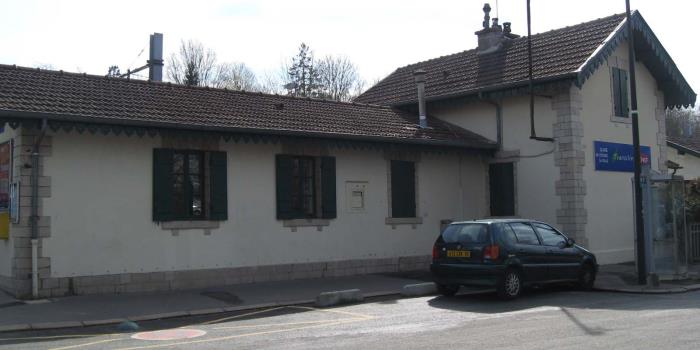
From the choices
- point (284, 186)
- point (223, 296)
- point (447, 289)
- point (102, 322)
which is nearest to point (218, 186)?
point (284, 186)

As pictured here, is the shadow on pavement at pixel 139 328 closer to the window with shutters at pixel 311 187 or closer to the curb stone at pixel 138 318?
the curb stone at pixel 138 318

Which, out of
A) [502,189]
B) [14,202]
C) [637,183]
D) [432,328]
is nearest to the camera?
[432,328]

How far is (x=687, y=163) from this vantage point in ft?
108

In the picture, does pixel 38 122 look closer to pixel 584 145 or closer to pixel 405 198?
pixel 405 198

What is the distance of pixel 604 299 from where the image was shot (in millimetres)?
13219

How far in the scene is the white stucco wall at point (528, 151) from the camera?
19203 millimetres

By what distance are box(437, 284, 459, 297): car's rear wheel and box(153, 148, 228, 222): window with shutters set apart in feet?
16.1

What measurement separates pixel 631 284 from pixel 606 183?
4.83 m

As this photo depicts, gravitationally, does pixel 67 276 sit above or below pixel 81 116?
below

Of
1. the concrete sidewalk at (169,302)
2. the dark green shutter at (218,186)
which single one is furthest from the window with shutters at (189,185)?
the concrete sidewalk at (169,302)

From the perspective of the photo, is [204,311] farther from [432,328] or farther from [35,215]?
[432,328]

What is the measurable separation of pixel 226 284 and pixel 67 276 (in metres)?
3.35

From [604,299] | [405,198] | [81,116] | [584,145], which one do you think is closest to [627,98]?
[584,145]

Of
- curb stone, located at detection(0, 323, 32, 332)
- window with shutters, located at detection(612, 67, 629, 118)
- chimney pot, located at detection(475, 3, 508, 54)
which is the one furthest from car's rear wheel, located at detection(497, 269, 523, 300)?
chimney pot, located at detection(475, 3, 508, 54)
